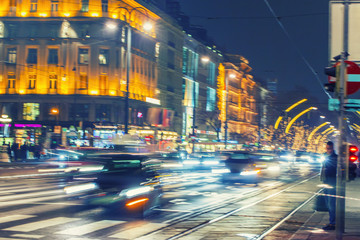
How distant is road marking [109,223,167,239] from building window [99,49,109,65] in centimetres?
5369

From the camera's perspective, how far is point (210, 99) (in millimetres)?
103875

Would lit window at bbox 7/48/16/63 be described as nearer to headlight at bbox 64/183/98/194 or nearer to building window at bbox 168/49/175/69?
building window at bbox 168/49/175/69

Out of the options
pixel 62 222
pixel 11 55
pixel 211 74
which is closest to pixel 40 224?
pixel 62 222

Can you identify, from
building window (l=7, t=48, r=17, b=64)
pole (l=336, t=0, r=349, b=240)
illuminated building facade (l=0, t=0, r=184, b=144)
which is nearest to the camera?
pole (l=336, t=0, r=349, b=240)

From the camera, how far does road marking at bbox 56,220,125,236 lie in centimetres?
1109

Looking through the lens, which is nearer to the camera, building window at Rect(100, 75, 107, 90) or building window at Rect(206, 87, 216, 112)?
building window at Rect(100, 75, 107, 90)

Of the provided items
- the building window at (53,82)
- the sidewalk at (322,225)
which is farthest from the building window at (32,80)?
the sidewalk at (322,225)

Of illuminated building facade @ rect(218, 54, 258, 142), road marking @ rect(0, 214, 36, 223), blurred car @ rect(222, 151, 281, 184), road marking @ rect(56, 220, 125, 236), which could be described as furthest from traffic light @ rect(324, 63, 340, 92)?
illuminated building facade @ rect(218, 54, 258, 142)

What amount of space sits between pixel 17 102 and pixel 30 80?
2.95 metres

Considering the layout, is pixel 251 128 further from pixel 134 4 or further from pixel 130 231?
pixel 130 231

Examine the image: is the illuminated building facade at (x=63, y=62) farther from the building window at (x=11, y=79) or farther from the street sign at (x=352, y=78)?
the street sign at (x=352, y=78)

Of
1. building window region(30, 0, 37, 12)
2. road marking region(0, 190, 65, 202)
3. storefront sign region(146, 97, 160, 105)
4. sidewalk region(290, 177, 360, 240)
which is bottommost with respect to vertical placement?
road marking region(0, 190, 65, 202)

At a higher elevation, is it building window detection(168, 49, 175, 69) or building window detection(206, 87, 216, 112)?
building window detection(168, 49, 175, 69)

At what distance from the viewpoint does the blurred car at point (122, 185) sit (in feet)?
43.3
